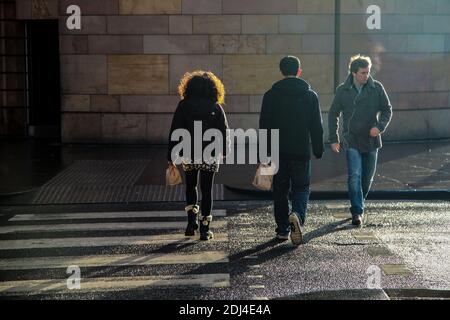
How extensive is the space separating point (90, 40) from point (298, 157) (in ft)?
30.9

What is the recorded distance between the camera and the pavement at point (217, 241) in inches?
259

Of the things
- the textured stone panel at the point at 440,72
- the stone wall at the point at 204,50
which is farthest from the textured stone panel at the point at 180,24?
the textured stone panel at the point at 440,72

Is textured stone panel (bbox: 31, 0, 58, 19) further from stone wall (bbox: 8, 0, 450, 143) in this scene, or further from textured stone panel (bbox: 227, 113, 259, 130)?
textured stone panel (bbox: 227, 113, 259, 130)

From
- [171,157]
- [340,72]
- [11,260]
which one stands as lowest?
[11,260]

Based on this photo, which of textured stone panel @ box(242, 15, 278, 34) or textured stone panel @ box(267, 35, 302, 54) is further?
textured stone panel @ box(267, 35, 302, 54)

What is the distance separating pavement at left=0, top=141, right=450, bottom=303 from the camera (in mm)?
6574

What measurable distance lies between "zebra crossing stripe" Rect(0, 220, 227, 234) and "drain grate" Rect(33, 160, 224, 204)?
5.14 feet

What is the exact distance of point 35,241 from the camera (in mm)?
8633

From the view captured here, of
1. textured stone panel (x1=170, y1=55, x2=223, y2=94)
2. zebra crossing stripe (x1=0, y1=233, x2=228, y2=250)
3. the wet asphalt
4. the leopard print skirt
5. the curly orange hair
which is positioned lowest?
zebra crossing stripe (x1=0, y1=233, x2=228, y2=250)

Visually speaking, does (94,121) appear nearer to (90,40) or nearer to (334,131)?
(90,40)

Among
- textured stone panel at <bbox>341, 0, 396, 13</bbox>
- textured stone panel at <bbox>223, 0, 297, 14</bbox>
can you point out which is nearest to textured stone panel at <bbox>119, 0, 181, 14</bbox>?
textured stone panel at <bbox>223, 0, 297, 14</bbox>

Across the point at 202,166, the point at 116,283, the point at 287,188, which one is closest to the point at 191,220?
the point at 202,166

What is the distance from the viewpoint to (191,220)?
28.5 ft
